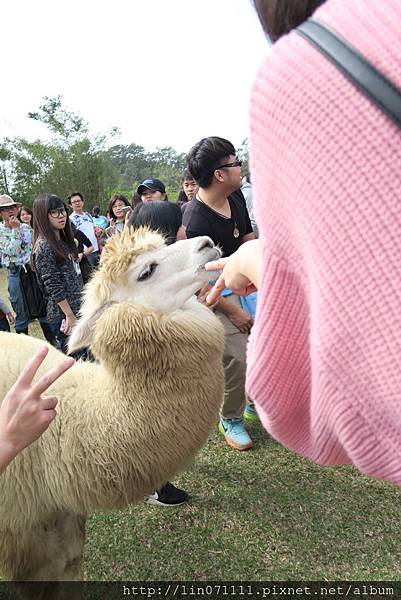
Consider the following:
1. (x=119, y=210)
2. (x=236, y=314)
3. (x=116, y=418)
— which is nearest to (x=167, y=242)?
(x=236, y=314)

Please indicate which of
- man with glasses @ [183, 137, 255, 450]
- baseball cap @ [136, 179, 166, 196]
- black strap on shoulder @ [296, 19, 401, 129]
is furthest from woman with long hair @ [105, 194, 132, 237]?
black strap on shoulder @ [296, 19, 401, 129]

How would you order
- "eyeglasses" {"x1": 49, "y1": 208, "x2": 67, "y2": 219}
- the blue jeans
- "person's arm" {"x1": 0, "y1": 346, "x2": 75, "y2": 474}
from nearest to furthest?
"person's arm" {"x1": 0, "y1": 346, "x2": 75, "y2": 474}, "eyeglasses" {"x1": 49, "y1": 208, "x2": 67, "y2": 219}, the blue jeans

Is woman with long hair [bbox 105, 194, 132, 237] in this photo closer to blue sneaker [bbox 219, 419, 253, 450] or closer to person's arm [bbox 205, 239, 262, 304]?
blue sneaker [bbox 219, 419, 253, 450]

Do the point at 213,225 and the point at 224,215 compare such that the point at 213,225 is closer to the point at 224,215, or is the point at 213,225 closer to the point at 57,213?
the point at 224,215

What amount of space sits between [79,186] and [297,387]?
81.1ft

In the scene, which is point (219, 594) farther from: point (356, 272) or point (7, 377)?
point (356, 272)

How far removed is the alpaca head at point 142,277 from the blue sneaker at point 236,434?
1455mm

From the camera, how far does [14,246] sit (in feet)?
17.9

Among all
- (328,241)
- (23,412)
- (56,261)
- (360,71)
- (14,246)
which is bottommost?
(14,246)

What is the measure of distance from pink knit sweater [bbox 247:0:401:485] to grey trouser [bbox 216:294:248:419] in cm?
192

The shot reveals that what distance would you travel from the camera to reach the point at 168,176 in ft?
139

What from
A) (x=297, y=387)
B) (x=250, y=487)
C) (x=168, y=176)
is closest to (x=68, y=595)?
(x=250, y=487)

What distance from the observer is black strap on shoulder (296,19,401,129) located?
1.21 feet

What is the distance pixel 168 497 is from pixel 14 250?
14.1 ft
